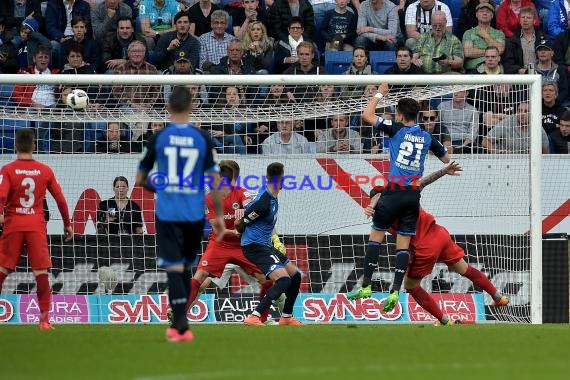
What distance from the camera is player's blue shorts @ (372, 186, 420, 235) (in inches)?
538

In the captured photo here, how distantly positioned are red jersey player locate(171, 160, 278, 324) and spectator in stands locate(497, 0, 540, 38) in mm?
8317

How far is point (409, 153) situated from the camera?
13719 mm

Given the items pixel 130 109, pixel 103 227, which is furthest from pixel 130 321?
pixel 130 109

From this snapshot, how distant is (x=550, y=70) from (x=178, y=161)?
39.7ft

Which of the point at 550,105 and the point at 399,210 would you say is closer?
the point at 399,210

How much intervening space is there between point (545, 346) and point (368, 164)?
7.27 meters

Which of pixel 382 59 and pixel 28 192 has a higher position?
pixel 382 59

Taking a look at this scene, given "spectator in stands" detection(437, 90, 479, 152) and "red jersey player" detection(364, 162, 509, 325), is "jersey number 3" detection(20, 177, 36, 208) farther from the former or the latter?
"spectator in stands" detection(437, 90, 479, 152)

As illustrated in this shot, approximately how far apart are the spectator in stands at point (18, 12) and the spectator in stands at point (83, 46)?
1101 millimetres

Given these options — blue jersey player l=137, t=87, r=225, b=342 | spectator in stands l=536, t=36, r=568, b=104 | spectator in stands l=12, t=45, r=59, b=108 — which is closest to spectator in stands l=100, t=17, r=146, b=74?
spectator in stands l=12, t=45, r=59, b=108

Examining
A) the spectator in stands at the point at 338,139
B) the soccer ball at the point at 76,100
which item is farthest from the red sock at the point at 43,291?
the spectator in stands at the point at 338,139

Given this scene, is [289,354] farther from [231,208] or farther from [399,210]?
[231,208]

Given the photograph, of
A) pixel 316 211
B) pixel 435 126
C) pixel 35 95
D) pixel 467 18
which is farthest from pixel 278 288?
pixel 467 18

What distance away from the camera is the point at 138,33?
2127 cm
